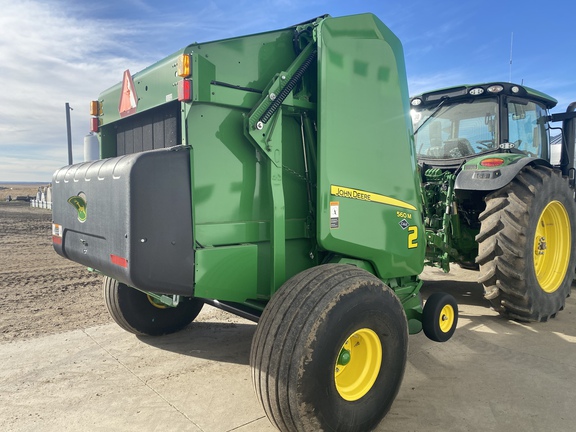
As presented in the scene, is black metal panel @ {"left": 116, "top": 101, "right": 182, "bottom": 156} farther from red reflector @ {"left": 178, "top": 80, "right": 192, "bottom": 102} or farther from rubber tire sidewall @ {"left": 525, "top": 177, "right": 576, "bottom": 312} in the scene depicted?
rubber tire sidewall @ {"left": 525, "top": 177, "right": 576, "bottom": 312}

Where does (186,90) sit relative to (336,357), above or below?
above

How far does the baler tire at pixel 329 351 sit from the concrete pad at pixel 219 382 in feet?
1.13

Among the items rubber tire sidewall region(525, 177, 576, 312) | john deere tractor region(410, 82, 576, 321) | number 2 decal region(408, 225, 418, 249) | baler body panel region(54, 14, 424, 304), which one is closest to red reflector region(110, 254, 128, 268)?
baler body panel region(54, 14, 424, 304)

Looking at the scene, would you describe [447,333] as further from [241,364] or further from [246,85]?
[246,85]

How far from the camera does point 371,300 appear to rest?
244cm

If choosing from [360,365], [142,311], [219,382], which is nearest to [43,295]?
[142,311]

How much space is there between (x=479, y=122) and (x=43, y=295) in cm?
543

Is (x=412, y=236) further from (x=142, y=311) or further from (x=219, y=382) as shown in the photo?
(x=142, y=311)

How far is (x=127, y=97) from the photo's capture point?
2887 millimetres

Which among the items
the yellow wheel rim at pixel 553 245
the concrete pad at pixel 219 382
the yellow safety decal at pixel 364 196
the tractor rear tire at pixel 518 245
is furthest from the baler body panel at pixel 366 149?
the yellow wheel rim at pixel 553 245

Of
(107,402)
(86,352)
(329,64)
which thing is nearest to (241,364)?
(107,402)

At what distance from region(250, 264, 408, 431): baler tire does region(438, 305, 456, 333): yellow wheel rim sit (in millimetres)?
853

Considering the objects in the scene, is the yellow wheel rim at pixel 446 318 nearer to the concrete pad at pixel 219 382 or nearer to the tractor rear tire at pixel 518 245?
the concrete pad at pixel 219 382

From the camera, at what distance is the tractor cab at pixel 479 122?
15.5 ft
